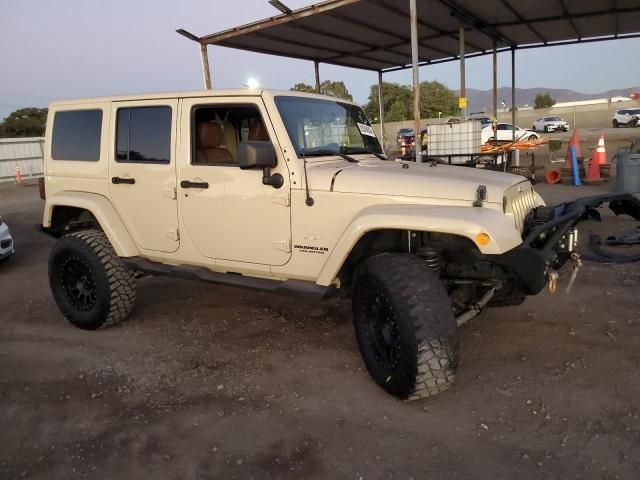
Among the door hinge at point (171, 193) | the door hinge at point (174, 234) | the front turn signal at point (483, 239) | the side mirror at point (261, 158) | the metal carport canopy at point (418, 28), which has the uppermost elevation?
the metal carport canopy at point (418, 28)

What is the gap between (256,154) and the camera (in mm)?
3340

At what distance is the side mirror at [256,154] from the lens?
10.9 feet

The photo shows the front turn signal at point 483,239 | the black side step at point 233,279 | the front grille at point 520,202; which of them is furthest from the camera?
the black side step at point 233,279

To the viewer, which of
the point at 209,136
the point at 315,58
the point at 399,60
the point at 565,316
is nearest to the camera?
the point at 209,136

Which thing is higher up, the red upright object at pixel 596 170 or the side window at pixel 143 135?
the side window at pixel 143 135

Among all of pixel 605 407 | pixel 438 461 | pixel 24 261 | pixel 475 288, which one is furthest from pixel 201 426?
pixel 24 261

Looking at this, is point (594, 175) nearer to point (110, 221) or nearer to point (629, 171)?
point (629, 171)

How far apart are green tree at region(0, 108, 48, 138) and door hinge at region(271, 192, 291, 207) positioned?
1818 inches

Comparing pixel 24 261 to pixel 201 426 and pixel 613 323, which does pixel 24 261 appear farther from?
pixel 613 323

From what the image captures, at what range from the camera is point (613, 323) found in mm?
4195

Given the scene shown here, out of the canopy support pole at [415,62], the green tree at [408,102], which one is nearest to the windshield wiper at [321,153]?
the canopy support pole at [415,62]

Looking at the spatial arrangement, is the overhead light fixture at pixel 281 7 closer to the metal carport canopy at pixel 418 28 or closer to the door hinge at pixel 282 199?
the metal carport canopy at pixel 418 28

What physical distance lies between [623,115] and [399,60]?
1139 inches

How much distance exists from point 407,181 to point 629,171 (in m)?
7.50
